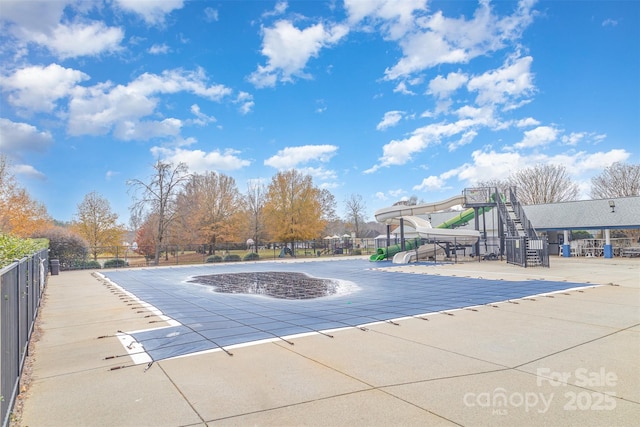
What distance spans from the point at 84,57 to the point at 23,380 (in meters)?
17.7

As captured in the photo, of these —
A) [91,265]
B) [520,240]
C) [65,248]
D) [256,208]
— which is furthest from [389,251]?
[256,208]

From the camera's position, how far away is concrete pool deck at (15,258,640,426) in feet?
11.1

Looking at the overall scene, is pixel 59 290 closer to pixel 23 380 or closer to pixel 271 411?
pixel 23 380

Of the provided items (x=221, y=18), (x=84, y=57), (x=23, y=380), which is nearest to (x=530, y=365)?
(x=23, y=380)

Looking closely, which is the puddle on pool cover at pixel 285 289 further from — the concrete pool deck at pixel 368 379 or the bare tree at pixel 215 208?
the bare tree at pixel 215 208

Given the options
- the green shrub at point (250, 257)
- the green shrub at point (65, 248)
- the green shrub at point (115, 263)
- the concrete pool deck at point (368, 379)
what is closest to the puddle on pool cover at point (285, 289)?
the concrete pool deck at point (368, 379)

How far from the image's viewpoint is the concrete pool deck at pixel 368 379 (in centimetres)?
337

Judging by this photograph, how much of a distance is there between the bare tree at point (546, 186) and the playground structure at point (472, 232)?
22.4 metres

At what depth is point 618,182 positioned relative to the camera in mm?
40562

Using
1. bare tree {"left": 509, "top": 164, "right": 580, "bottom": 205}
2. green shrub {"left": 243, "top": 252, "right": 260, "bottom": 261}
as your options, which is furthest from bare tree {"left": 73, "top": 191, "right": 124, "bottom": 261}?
bare tree {"left": 509, "top": 164, "right": 580, "bottom": 205}

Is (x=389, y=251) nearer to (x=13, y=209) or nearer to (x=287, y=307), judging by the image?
(x=287, y=307)

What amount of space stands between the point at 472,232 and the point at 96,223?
3446 cm

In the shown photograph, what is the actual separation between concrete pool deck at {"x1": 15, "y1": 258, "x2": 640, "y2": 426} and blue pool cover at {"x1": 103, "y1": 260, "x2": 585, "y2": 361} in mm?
608

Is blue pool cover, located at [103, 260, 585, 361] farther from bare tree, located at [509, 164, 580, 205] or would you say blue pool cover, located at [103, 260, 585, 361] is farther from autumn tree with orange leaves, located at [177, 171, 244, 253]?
bare tree, located at [509, 164, 580, 205]
